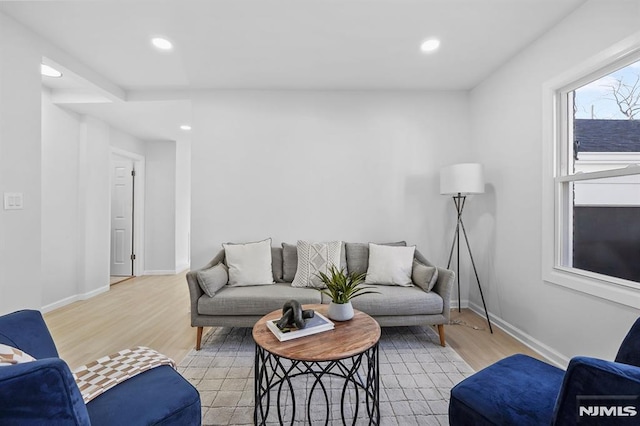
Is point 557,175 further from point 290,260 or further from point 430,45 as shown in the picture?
point 290,260

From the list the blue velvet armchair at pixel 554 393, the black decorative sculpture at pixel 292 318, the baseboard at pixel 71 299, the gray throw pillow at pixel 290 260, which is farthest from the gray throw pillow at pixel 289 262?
the baseboard at pixel 71 299

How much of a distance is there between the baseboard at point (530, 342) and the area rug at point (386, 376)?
0.69 meters

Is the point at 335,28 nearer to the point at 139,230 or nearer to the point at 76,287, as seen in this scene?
the point at 76,287

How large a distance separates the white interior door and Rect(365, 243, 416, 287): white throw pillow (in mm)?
4321

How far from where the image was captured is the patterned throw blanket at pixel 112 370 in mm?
1210

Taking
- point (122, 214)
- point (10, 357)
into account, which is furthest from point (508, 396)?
point (122, 214)

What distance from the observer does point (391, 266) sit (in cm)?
283

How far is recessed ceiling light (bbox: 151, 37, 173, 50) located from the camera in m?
2.43

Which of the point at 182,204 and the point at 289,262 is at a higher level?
the point at 182,204

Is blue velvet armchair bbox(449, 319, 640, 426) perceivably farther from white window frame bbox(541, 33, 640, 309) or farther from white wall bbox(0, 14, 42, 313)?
white wall bbox(0, 14, 42, 313)

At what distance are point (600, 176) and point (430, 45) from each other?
5.33 feet

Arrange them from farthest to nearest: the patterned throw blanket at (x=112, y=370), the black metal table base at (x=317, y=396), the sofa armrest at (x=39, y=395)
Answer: the black metal table base at (x=317, y=396) → the patterned throw blanket at (x=112, y=370) → the sofa armrest at (x=39, y=395)

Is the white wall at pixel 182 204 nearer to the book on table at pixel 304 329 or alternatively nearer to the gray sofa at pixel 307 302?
the gray sofa at pixel 307 302

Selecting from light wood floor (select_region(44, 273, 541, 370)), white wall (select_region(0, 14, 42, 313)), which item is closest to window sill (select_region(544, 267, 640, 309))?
light wood floor (select_region(44, 273, 541, 370))
